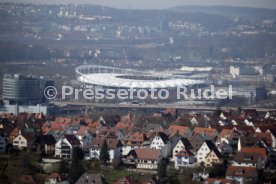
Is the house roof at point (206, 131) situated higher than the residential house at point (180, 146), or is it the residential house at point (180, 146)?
the house roof at point (206, 131)

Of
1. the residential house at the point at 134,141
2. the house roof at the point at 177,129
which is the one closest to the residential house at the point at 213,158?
the residential house at the point at 134,141

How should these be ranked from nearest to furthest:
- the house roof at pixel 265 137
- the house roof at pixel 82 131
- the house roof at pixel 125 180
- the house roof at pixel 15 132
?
the house roof at pixel 125 180, the house roof at pixel 265 137, the house roof at pixel 15 132, the house roof at pixel 82 131

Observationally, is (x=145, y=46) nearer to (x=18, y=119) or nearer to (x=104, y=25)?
(x=104, y=25)

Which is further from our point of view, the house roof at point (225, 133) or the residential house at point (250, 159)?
the house roof at point (225, 133)

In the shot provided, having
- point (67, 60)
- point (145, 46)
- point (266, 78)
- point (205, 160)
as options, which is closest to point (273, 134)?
point (205, 160)

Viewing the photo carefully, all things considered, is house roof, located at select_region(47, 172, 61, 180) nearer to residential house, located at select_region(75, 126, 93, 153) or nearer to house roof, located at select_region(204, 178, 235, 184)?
house roof, located at select_region(204, 178, 235, 184)

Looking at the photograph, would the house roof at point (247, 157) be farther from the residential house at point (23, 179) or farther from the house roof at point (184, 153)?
the residential house at point (23, 179)
